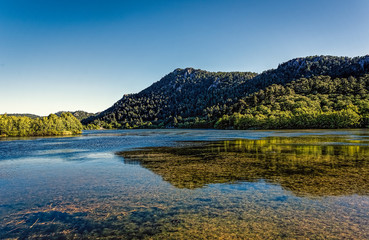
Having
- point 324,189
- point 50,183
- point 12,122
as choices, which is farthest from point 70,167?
point 12,122

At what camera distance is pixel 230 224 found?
9383 millimetres

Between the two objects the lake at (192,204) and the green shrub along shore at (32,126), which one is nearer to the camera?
the lake at (192,204)

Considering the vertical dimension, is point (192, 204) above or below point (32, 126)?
below

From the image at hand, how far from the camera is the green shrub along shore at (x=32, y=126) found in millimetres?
117000

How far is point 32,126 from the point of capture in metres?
126

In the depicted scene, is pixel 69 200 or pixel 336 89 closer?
pixel 69 200

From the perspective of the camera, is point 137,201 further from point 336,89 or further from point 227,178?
point 336,89

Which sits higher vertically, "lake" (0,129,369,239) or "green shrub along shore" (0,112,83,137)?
"green shrub along shore" (0,112,83,137)

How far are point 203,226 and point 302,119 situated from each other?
447 ft

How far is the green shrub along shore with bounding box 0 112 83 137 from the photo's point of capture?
11700 cm

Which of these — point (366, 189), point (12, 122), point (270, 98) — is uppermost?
point (270, 98)

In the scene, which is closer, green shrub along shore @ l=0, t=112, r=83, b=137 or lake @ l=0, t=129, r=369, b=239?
lake @ l=0, t=129, r=369, b=239

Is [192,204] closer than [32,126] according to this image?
Yes

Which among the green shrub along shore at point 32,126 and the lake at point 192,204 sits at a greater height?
the green shrub along shore at point 32,126
